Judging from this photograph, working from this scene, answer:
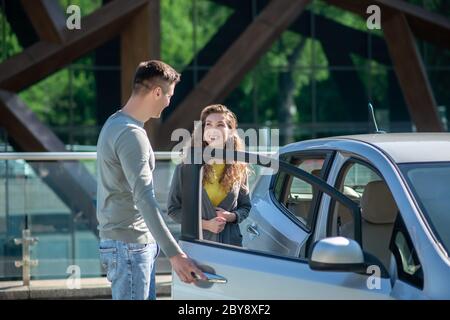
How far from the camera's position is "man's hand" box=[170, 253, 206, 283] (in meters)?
4.60

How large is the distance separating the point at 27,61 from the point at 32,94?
1395cm

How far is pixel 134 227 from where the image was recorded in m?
4.80

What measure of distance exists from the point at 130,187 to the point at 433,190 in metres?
1.45

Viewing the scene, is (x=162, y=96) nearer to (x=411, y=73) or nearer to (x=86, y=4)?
(x=411, y=73)

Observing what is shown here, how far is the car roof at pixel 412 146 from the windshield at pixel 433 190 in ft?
0.17

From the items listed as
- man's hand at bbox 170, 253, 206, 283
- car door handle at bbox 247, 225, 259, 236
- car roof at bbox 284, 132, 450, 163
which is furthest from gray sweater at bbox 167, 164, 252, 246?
car roof at bbox 284, 132, 450, 163

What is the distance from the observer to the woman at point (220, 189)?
531cm

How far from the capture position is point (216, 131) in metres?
5.53

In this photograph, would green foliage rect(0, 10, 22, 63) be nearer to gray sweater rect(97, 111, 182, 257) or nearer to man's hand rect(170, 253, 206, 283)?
gray sweater rect(97, 111, 182, 257)

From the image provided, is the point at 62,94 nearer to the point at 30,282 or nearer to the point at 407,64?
the point at 407,64

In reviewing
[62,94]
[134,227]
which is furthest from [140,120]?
[62,94]

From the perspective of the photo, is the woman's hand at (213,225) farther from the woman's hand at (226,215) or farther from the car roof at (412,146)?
the car roof at (412,146)

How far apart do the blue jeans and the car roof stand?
1.29 metres

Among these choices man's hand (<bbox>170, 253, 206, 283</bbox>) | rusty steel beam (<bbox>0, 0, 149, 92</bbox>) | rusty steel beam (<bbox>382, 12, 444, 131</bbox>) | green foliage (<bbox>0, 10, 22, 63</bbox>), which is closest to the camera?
man's hand (<bbox>170, 253, 206, 283</bbox>)
